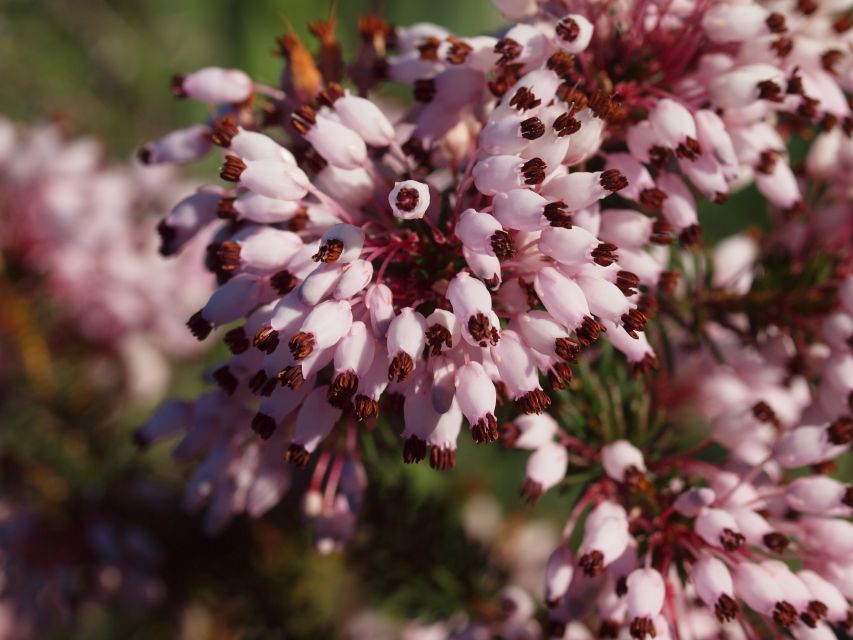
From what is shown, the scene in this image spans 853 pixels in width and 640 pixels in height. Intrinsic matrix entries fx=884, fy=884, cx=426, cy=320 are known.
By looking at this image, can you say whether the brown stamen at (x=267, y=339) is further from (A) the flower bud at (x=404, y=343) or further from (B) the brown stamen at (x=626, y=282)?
(B) the brown stamen at (x=626, y=282)

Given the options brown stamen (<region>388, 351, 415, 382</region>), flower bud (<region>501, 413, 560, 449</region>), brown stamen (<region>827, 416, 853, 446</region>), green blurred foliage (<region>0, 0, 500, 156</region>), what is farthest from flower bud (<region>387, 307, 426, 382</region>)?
green blurred foliage (<region>0, 0, 500, 156</region>)

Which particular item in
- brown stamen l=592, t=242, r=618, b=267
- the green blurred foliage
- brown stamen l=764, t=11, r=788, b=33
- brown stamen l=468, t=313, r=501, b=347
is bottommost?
the green blurred foliage

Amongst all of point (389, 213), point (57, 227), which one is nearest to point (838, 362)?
point (389, 213)

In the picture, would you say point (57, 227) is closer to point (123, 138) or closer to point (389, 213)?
point (389, 213)

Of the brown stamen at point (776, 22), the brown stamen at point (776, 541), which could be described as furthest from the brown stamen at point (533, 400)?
the brown stamen at point (776, 22)

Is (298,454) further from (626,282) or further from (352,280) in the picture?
(626,282)

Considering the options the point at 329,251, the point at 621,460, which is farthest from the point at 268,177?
the point at 621,460

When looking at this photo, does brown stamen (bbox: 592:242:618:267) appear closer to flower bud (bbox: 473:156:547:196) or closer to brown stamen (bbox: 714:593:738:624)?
flower bud (bbox: 473:156:547:196)
